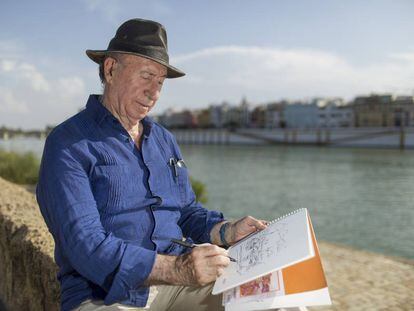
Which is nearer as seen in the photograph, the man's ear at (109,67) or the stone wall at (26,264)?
the man's ear at (109,67)

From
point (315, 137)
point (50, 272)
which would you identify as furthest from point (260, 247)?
point (315, 137)

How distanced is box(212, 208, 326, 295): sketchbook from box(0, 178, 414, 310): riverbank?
46.8 inches

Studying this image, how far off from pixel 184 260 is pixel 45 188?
1.55 feet

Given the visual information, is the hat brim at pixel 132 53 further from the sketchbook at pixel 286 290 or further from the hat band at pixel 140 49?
the sketchbook at pixel 286 290

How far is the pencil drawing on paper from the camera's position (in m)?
1.25

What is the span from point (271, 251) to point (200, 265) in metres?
0.21

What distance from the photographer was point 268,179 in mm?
21516

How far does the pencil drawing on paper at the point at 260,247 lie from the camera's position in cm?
125

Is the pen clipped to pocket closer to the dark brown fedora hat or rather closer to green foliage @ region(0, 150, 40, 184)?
the dark brown fedora hat

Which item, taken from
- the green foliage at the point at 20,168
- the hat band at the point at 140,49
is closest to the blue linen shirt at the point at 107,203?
the hat band at the point at 140,49

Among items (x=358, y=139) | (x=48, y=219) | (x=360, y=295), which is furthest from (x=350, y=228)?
(x=358, y=139)

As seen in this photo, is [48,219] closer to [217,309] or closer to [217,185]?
[217,309]

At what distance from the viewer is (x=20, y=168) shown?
10156 mm

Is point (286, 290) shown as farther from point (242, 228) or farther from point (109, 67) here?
point (109, 67)
